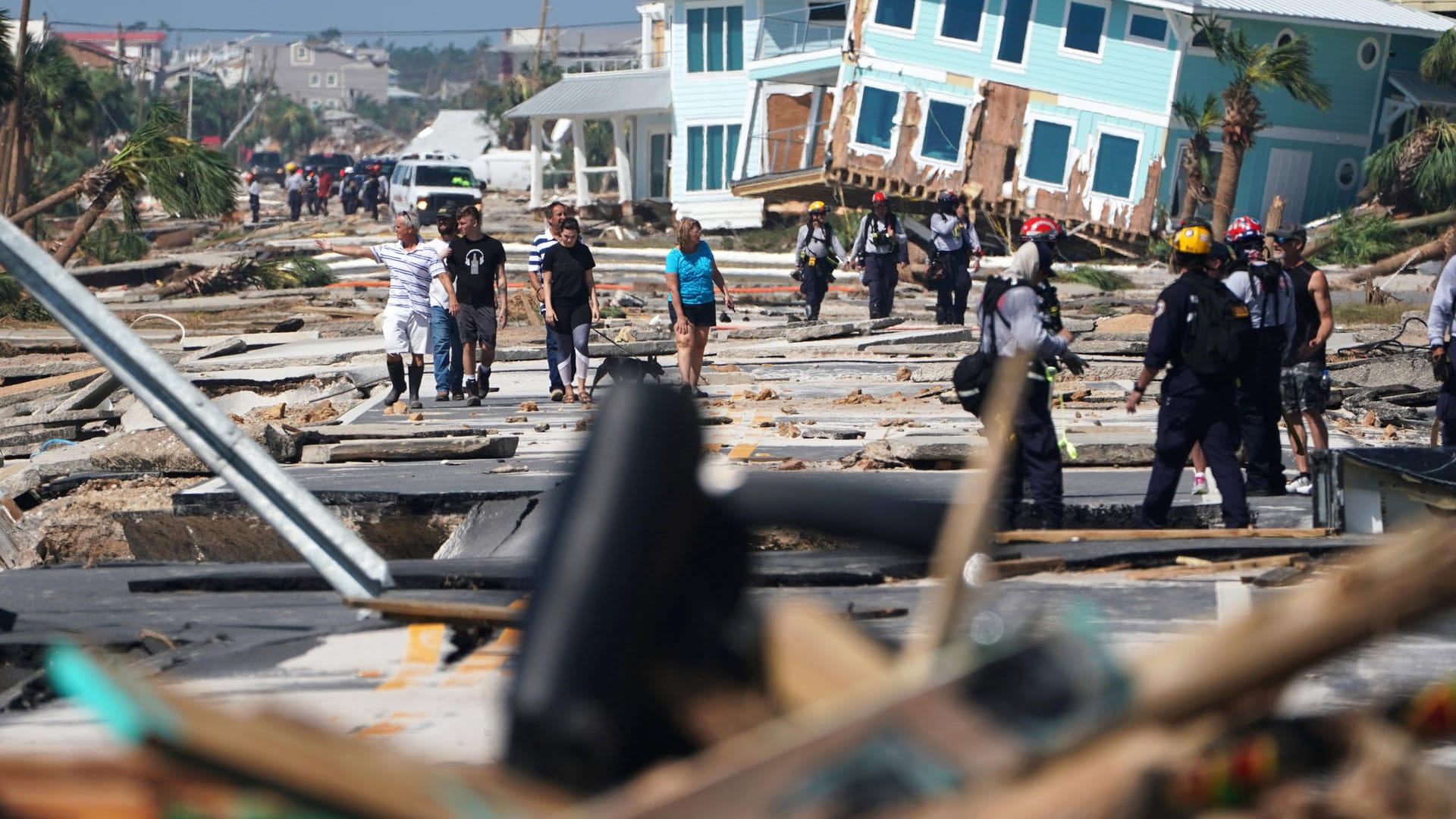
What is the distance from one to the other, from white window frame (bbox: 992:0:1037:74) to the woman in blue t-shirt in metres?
23.4

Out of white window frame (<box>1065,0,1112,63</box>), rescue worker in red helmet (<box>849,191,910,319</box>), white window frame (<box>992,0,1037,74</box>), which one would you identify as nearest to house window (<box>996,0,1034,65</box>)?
white window frame (<box>992,0,1037,74</box>)

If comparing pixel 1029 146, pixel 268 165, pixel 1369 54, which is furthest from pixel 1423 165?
pixel 268 165

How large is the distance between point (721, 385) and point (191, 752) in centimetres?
1326

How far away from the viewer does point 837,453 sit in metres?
11.1

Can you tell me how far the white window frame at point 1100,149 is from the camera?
3391 centimetres

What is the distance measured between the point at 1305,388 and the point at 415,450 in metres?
6.07

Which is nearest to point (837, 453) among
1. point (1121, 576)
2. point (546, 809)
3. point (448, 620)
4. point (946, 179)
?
point (1121, 576)

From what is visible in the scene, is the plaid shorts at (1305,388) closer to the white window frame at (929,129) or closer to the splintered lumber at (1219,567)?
the splintered lumber at (1219,567)

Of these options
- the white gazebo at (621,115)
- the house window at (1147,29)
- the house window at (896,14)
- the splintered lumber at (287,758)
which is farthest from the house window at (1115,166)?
the splintered lumber at (287,758)

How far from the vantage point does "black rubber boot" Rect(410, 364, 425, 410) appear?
535 inches

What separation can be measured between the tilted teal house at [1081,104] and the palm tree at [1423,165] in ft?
3.29

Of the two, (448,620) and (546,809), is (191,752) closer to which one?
(546,809)

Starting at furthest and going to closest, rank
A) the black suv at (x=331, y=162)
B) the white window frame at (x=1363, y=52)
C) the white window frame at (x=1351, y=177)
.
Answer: the black suv at (x=331, y=162) → the white window frame at (x=1351, y=177) → the white window frame at (x=1363, y=52)

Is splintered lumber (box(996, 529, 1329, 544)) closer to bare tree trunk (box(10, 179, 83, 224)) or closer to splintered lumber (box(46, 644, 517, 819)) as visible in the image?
splintered lumber (box(46, 644, 517, 819))
